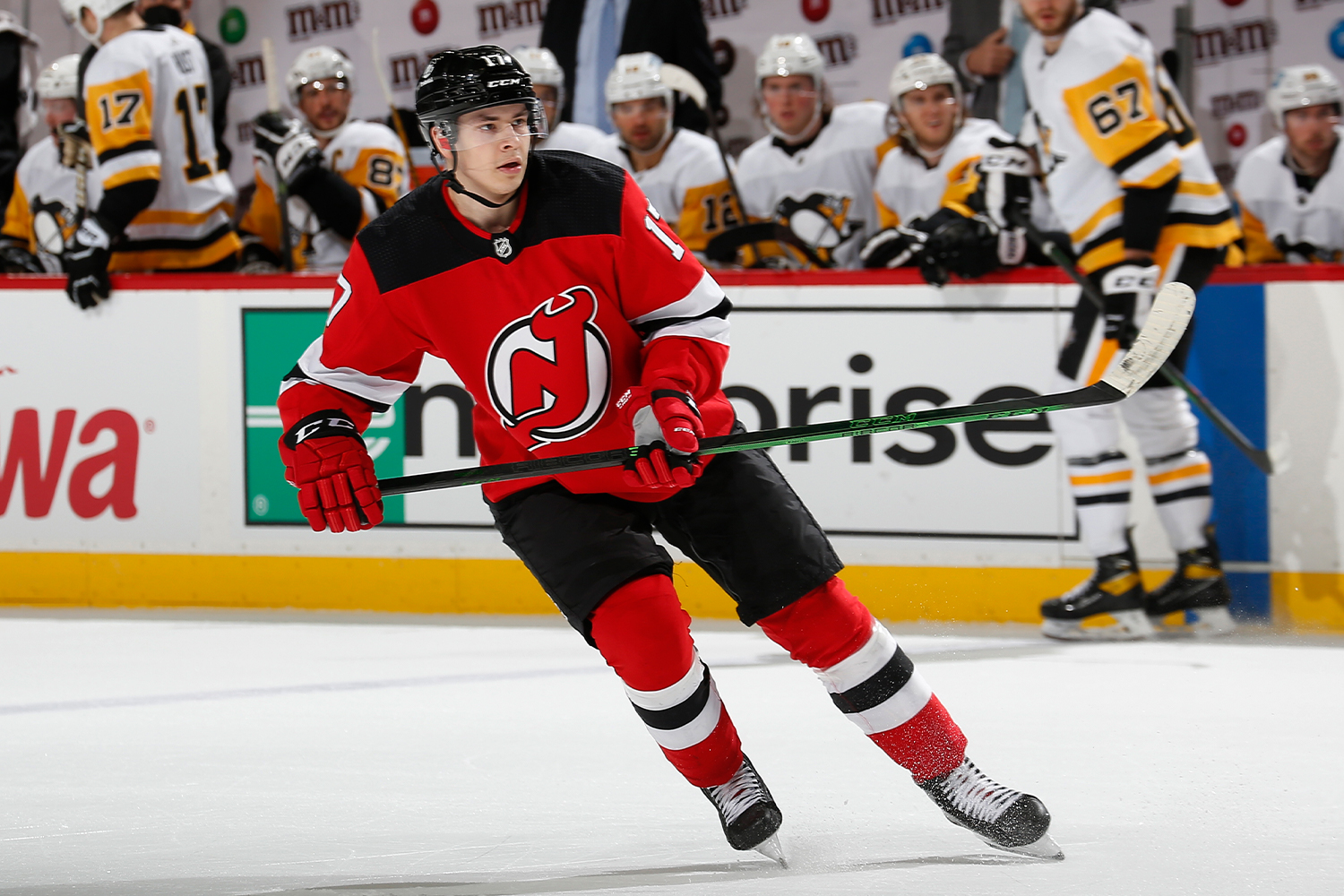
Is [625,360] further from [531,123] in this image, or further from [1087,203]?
[1087,203]

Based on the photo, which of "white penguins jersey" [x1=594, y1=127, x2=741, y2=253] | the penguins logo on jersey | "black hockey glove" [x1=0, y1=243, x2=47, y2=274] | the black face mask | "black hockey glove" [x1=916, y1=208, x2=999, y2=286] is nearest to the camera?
"black hockey glove" [x1=916, y1=208, x2=999, y2=286]

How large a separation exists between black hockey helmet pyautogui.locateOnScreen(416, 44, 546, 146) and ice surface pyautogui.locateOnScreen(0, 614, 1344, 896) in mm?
1055

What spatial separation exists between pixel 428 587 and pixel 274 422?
66 centimetres

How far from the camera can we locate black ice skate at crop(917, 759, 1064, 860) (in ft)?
6.97

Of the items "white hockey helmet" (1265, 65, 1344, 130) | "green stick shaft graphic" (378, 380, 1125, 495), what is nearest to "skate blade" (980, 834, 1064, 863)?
"green stick shaft graphic" (378, 380, 1125, 495)

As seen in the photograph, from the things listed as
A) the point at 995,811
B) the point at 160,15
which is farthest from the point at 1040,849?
the point at 160,15

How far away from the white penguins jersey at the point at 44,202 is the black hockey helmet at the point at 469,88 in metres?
3.42

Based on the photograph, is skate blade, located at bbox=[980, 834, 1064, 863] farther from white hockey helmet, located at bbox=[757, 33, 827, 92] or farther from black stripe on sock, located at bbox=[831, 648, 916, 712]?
white hockey helmet, located at bbox=[757, 33, 827, 92]

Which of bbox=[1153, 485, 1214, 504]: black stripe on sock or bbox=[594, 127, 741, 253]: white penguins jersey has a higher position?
bbox=[594, 127, 741, 253]: white penguins jersey

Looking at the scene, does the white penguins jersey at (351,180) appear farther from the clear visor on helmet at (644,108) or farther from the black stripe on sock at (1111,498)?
the black stripe on sock at (1111,498)

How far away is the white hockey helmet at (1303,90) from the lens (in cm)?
492

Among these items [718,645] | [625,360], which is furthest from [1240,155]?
[625,360]

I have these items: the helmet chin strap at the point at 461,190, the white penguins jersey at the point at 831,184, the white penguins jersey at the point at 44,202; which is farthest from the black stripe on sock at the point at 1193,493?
the white penguins jersey at the point at 44,202

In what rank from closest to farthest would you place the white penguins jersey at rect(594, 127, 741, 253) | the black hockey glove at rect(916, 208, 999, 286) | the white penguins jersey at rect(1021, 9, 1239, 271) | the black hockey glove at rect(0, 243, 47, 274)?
the white penguins jersey at rect(1021, 9, 1239, 271), the black hockey glove at rect(916, 208, 999, 286), the white penguins jersey at rect(594, 127, 741, 253), the black hockey glove at rect(0, 243, 47, 274)
